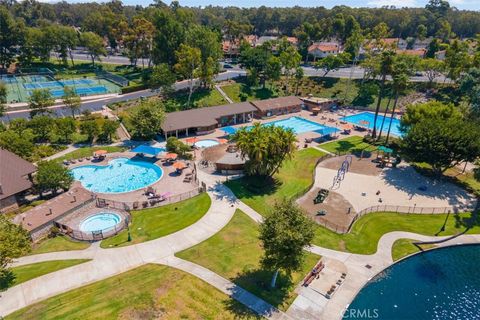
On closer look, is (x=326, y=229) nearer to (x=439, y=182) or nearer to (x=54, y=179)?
(x=439, y=182)

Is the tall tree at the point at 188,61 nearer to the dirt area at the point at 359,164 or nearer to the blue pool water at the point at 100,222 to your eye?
the dirt area at the point at 359,164

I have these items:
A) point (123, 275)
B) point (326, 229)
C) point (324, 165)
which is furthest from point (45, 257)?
point (324, 165)

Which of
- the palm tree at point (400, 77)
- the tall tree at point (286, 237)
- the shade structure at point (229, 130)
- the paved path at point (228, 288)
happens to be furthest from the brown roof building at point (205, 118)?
the tall tree at point (286, 237)

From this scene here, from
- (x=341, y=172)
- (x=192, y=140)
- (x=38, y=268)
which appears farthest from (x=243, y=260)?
(x=192, y=140)

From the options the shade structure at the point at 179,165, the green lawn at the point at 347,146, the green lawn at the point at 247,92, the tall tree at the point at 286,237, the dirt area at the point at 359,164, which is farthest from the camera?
the green lawn at the point at 247,92

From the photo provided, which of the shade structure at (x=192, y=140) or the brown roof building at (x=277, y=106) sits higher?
the brown roof building at (x=277, y=106)

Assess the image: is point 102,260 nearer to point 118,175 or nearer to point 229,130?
point 118,175

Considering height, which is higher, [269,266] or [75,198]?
[269,266]
